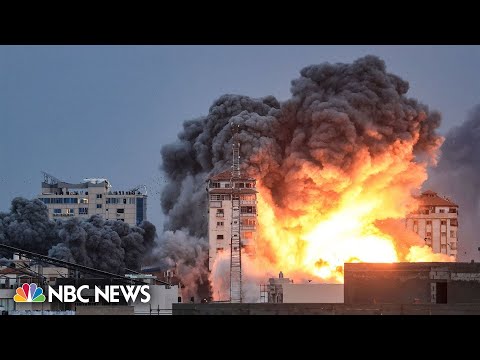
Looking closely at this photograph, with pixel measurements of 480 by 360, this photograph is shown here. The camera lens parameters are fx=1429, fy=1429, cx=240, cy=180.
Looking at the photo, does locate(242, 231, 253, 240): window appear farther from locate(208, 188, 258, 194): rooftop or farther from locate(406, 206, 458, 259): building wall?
locate(406, 206, 458, 259): building wall

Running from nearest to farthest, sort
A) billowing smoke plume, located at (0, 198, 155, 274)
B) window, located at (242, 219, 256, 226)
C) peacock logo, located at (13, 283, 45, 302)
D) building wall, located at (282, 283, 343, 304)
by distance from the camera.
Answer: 1. peacock logo, located at (13, 283, 45, 302)
2. building wall, located at (282, 283, 343, 304)
3. window, located at (242, 219, 256, 226)
4. billowing smoke plume, located at (0, 198, 155, 274)

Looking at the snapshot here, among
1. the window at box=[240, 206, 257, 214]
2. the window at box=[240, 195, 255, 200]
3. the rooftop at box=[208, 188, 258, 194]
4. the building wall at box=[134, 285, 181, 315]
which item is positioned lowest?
the building wall at box=[134, 285, 181, 315]

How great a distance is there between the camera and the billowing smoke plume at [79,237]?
106 meters

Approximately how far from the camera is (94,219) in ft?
378

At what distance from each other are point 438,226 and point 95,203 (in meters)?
34.0

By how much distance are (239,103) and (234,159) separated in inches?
337

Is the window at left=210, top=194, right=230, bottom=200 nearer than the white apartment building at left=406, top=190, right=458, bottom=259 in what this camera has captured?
Yes

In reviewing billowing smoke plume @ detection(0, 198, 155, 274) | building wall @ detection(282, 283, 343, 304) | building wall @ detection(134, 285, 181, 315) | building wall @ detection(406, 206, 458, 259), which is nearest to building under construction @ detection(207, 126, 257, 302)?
billowing smoke plume @ detection(0, 198, 155, 274)

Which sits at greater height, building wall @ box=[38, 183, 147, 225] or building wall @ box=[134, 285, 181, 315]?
building wall @ box=[38, 183, 147, 225]

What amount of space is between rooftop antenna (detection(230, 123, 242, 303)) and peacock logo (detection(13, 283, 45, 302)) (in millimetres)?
24245

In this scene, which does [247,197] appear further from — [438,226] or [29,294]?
[29,294]

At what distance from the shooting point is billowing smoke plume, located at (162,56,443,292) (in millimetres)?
96125

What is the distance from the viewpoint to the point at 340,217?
319 feet

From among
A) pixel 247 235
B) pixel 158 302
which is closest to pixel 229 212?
pixel 247 235
